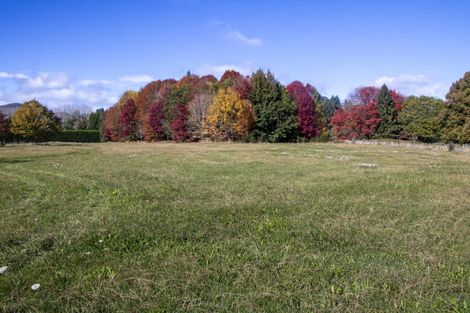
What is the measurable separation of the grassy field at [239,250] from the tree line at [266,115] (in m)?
51.0

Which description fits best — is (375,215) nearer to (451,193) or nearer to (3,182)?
(451,193)

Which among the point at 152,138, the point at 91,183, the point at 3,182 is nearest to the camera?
the point at 91,183

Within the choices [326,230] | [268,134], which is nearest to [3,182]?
[326,230]

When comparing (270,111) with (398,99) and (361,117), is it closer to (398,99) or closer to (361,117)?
(361,117)

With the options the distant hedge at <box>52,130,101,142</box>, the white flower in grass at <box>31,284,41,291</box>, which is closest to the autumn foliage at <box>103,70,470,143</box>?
the distant hedge at <box>52,130,101,142</box>

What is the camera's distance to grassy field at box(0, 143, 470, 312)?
15.8ft

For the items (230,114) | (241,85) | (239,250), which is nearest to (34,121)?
(230,114)

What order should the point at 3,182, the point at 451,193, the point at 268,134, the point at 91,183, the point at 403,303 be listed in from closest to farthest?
the point at 403,303 → the point at 451,193 → the point at 91,183 → the point at 3,182 → the point at 268,134

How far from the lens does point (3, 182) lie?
1602 cm

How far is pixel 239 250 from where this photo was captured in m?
6.69

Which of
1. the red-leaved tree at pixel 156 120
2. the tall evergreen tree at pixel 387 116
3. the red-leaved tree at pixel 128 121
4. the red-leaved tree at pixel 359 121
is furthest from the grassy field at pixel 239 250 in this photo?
the red-leaved tree at pixel 128 121

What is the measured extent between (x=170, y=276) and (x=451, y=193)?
9627 millimetres

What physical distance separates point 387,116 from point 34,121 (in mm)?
66040

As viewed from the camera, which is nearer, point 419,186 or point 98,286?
point 98,286
